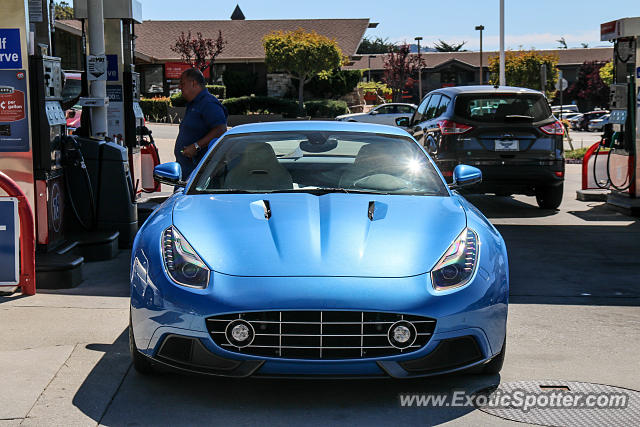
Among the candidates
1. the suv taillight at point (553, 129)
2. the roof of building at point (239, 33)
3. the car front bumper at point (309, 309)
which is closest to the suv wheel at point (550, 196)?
the suv taillight at point (553, 129)

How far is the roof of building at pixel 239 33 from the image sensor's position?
198ft

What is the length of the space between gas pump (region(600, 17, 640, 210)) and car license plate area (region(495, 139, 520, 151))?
1.56 m

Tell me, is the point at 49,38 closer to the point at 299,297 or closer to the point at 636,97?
the point at 299,297

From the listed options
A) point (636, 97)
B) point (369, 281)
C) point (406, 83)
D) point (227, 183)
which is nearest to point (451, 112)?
point (636, 97)

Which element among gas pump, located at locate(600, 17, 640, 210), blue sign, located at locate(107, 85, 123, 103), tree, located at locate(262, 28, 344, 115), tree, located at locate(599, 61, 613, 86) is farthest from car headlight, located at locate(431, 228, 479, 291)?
tree, located at locate(599, 61, 613, 86)

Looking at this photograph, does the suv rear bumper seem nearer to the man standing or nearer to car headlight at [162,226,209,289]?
the man standing

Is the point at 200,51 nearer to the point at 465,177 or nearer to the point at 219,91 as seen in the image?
the point at 219,91

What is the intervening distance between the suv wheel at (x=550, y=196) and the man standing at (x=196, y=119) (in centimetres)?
563

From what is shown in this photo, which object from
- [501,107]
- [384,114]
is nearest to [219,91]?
[384,114]

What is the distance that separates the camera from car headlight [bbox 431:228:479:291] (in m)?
4.41

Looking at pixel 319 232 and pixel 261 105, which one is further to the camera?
pixel 261 105

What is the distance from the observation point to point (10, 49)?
7246mm

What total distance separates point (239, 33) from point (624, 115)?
52858mm

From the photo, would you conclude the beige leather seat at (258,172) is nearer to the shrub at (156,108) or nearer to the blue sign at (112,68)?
the blue sign at (112,68)
